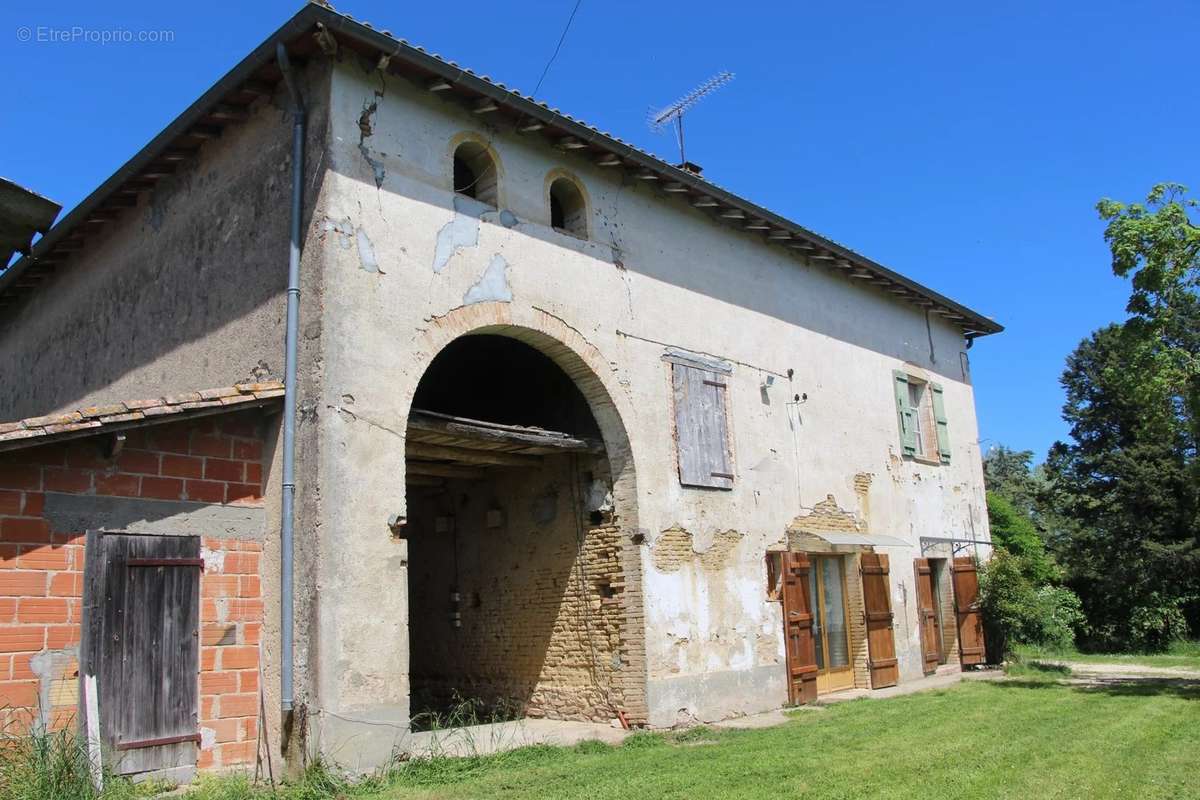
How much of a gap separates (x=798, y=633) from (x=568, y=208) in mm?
5969

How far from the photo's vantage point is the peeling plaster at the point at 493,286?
8930 mm

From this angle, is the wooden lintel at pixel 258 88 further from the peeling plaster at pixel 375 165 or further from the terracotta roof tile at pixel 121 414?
the terracotta roof tile at pixel 121 414

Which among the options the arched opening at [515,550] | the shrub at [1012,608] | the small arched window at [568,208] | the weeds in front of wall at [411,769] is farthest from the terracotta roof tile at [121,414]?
the shrub at [1012,608]

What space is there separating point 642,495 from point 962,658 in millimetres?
8163

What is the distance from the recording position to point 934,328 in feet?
55.1

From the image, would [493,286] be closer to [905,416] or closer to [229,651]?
[229,651]

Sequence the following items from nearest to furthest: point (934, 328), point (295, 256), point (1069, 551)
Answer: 1. point (295, 256)
2. point (934, 328)
3. point (1069, 551)

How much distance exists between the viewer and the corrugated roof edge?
25.9 ft

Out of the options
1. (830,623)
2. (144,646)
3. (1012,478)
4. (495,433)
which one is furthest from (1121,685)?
(1012,478)

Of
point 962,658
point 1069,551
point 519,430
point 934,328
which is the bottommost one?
point 962,658

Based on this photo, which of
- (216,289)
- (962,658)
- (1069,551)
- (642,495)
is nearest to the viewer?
(216,289)

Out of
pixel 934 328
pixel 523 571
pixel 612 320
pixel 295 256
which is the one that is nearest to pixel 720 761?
pixel 523 571

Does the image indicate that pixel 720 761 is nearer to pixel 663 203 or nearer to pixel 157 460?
pixel 157 460

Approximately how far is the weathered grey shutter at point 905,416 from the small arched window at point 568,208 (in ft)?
23.2
